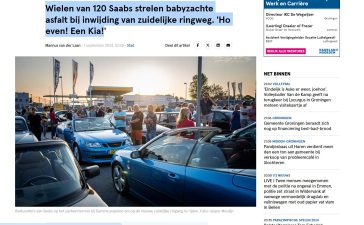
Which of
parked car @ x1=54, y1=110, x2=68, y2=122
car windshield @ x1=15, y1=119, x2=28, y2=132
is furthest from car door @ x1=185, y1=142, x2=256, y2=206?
parked car @ x1=54, y1=110, x2=68, y2=122

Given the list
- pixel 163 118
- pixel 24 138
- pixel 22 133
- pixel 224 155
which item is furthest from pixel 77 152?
pixel 224 155

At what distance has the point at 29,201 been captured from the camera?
2.55 m

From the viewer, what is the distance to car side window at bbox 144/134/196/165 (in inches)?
120

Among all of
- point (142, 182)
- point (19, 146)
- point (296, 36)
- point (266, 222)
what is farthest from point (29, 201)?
point (296, 36)

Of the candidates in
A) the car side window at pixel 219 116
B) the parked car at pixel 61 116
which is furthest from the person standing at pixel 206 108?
the parked car at pixel 61 116

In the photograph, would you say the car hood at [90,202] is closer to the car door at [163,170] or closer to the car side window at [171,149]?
the car door at [163,170]

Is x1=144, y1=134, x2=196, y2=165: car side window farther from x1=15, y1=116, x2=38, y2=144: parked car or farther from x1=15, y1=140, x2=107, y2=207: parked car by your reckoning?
x1=15, y1=116, x2=38, y2=144: parked car

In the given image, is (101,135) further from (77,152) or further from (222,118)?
(222,118)

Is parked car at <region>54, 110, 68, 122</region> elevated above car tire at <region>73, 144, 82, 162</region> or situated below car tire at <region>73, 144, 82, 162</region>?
above

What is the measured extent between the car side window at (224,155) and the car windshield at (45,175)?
1.24 m


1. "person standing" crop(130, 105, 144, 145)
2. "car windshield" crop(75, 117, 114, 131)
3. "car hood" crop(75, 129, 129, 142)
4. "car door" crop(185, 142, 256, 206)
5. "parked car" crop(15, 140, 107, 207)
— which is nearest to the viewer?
"car door" crop(185, 142, 256, 206)

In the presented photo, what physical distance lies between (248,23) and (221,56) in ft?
1.49

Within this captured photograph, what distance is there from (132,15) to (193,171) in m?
1.84

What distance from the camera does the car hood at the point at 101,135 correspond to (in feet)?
20.5
